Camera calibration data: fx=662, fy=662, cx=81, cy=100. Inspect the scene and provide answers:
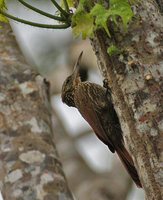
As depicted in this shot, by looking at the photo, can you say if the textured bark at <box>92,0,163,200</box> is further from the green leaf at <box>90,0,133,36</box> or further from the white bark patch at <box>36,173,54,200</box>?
the white bark patch at <box>36,173,54,200</box>

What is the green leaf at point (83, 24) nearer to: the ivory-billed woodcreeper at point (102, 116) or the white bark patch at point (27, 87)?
the ivory-billed woodcreeper at point (102, 116)

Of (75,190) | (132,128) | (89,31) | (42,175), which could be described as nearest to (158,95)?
(132,128)

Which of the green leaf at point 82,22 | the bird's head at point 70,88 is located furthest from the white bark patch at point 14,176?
the green leaf at point 82,22

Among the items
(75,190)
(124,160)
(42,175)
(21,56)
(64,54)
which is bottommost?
(75,190)

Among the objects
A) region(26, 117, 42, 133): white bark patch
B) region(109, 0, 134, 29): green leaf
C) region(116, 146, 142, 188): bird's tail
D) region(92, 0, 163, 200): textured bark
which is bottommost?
region(116, 146, 142, 188): bird's tail

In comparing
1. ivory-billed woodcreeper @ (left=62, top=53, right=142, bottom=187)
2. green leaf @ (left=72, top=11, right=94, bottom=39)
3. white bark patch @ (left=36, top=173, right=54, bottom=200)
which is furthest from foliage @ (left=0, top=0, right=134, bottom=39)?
white bark patch @ (left=36, top=173, right=54, bottom=200)

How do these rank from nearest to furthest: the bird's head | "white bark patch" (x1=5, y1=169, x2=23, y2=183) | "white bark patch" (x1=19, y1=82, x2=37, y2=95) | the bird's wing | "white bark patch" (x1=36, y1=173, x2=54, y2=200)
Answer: "white bark patch" (x1=36, y1=173, x2=54, y2=200) < "white bark patch" (x1=5, y1=169, x2=23, y2=183) < the bird's wing < "white bark patch" (x1=19, y1=82, x2=37, y2=95) < the bird's head

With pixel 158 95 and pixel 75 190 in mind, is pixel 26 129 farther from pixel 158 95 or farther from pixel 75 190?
pixel 75 190
